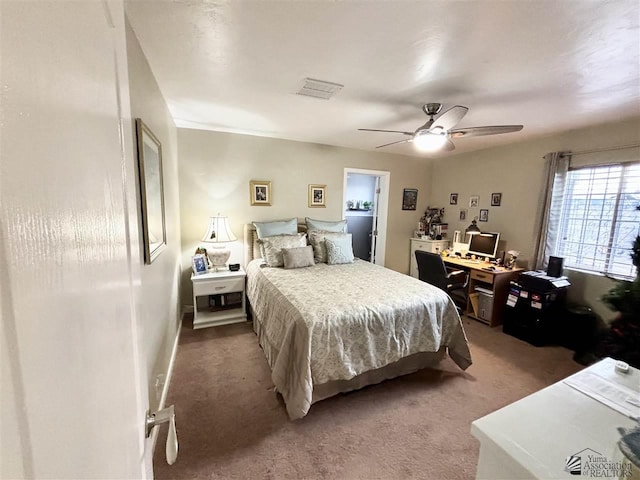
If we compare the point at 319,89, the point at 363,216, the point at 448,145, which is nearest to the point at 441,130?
the point at 448,145

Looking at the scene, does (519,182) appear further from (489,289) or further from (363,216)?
(363,216)

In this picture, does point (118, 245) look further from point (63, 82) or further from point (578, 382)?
point (578, 382)

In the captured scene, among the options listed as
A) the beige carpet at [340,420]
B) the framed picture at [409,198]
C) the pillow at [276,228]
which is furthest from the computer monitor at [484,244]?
the pillow at [276,228]

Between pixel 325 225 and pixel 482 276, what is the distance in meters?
2.08

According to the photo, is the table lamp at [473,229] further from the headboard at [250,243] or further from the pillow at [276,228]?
the headboard at [250,243]

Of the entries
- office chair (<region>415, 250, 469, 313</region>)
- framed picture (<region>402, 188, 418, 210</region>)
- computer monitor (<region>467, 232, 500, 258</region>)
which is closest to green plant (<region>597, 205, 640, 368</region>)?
office chair (<region>415, 250, 469, 313</region>)

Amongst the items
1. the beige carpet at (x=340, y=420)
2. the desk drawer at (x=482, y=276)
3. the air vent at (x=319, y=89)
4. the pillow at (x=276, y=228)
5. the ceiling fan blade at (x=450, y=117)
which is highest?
the air vent at (x=319, y=89)

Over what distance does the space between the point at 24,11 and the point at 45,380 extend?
375 mm

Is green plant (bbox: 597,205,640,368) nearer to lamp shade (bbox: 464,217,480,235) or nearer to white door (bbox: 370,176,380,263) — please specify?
lamp shade (bbox: 464,217,480,235)

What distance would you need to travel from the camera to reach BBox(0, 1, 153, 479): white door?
0.24 m

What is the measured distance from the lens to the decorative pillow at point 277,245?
10.2 feet

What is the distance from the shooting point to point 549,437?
907mm

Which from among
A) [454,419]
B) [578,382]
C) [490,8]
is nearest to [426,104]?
[490,8]

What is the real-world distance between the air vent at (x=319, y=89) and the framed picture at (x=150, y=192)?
1.13m
